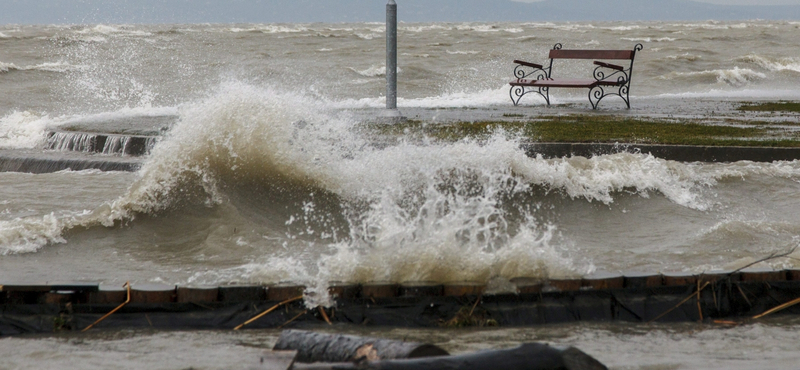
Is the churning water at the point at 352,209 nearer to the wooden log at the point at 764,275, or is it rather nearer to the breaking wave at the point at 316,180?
the breaking wave at the point at 316,180

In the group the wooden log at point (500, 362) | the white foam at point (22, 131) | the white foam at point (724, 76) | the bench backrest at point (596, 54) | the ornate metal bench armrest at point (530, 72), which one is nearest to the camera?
the wooden log at point (500, 362)

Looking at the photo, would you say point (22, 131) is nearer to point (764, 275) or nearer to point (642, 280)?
point (642, 280)

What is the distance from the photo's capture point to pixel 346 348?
10.0 ft

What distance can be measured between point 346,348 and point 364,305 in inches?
43.6

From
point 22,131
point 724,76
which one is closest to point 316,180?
point 22,131

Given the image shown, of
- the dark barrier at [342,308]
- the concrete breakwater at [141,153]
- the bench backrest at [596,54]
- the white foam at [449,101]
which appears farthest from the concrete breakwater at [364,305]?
the white foam at [449,101]

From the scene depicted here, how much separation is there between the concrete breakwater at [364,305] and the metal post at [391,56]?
821 cm

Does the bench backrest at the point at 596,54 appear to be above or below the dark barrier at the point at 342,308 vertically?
above

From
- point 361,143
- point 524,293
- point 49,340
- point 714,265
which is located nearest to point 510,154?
point 361,143

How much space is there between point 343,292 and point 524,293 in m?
0.96

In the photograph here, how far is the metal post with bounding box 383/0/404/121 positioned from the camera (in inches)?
474

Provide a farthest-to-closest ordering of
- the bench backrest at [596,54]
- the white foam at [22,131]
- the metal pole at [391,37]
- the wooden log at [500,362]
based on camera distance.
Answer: the bench backrest at [596,54] → the white foam at [22,131] → the metal pole at [391,37] → the wooden log at [500,362]

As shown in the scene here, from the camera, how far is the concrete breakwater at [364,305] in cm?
411

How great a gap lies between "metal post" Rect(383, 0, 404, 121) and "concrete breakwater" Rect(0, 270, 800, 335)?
27.0 feet
